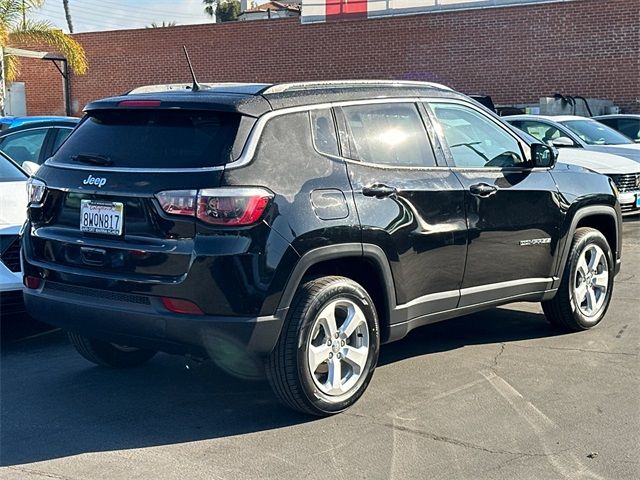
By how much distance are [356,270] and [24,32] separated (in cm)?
1922

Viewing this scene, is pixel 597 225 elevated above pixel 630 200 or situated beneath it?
elevated above

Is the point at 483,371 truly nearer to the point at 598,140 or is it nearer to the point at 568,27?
the point at 598,140

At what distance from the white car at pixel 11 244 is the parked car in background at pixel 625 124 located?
40.9 ft

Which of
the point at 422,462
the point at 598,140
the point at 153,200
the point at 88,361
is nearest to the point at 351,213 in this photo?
the point at 153,200

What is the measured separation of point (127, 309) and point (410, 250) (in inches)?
66.6

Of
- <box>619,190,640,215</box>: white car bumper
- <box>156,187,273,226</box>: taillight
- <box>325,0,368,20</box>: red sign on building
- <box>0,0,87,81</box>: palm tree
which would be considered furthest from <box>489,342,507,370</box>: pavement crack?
<box>325,0,368,20</box>: red sign on building

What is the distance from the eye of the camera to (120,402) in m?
5.11

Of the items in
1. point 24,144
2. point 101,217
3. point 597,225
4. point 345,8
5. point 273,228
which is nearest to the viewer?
point 273,228

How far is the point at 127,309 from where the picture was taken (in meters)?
4.48

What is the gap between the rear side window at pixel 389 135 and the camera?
16.8 ft

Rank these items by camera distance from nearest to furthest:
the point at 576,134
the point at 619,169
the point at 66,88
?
the point at 619,169, the point at 576,134, the point at 66,88

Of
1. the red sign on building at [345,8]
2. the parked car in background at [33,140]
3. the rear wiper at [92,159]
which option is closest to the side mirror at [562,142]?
the parked car in background at [33,140]

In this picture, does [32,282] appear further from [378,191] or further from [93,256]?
[378,191]

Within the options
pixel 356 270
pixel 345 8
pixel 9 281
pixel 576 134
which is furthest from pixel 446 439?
pixel 345 8
